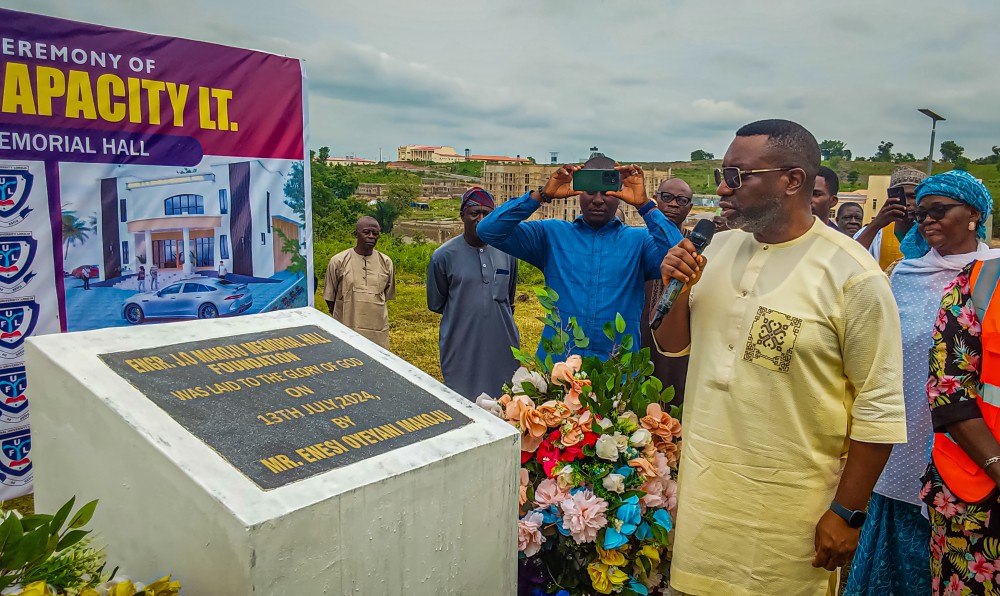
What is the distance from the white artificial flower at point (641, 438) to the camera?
6.48ft

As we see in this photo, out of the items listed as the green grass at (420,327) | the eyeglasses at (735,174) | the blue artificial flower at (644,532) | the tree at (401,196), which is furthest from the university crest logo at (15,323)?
the tree at (401,196)

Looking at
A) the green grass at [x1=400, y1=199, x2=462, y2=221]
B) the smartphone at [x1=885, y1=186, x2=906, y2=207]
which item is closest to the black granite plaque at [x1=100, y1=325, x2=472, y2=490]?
the smartphone at [x1=885, y1=186, x2=906, y2=207]

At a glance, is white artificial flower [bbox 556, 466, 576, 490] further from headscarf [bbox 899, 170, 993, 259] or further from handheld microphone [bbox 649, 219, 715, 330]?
headscarf [bbox 899, 170, 993, 259]

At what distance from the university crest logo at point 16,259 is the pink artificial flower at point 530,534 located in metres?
2.55

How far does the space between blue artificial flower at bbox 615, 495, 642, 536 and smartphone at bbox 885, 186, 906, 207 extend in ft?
9.99

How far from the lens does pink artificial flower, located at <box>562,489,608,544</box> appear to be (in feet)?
5.96

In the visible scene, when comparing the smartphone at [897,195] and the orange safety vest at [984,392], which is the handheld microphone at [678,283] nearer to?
the orange safety vest at [984,392]

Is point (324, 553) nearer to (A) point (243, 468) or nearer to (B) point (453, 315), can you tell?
(A) point (243, 468)

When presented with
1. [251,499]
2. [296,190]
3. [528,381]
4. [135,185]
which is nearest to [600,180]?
[528,381]

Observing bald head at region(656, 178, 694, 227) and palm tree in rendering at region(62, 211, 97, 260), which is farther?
bald head at region(656, 178, 694, 227)

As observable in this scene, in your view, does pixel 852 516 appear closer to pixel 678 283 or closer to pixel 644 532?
pixel 644 532

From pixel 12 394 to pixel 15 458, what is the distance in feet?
1.05

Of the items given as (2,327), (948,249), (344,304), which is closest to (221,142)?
(2,327)

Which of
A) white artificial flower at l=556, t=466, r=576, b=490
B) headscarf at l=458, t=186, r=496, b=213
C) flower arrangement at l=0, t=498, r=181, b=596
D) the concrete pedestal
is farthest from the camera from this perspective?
headscarf at l=458, t=186, r=496, b=213
